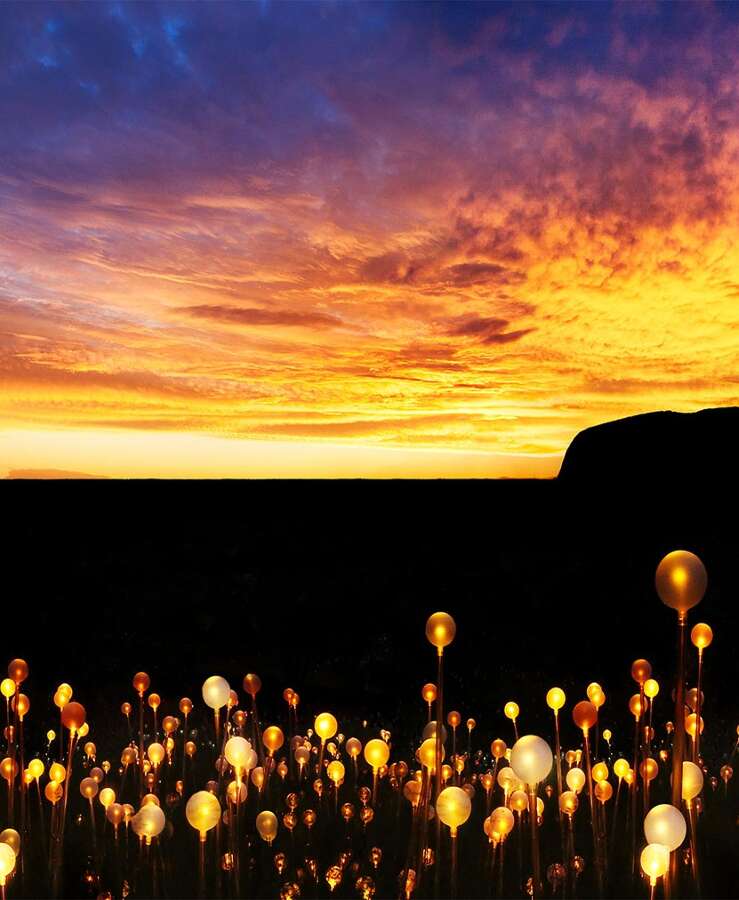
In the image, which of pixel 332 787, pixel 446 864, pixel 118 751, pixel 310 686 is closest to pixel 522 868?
pixel 446 864

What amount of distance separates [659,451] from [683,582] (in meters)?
52.1

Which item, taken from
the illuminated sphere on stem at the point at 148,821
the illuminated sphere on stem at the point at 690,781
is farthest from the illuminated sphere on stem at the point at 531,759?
the illuminated sphere on stem at the point at 148,821

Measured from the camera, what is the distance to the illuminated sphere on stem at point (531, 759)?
530cm

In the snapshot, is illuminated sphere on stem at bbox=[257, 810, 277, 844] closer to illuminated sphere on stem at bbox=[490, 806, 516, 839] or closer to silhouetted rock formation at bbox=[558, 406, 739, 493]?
illuminated sphere on stem at bbox=[490, 806, 516, 839]

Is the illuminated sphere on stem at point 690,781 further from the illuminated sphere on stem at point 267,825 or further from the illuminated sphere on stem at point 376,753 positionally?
the illuminated sphere on stem at point 267,825

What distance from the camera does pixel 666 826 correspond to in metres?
5.08

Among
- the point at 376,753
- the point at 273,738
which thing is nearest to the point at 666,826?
the point at 376,753

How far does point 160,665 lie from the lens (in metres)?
16.0

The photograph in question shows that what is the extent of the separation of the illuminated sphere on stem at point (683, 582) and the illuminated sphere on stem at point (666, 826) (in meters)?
1.21

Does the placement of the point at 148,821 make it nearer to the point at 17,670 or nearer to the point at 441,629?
the point at 441,629

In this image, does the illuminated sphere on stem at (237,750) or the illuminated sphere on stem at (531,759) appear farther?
the illuminated sphere on stem at (237,750)

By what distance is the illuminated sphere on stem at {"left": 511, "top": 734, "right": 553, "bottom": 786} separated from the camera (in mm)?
5301

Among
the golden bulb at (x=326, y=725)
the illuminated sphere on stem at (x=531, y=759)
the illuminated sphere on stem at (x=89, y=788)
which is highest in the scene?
the illuminated sphere on stem at (x=531, y=759)

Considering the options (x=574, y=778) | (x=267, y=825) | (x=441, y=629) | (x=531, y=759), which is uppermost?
(x=441, y=629)
